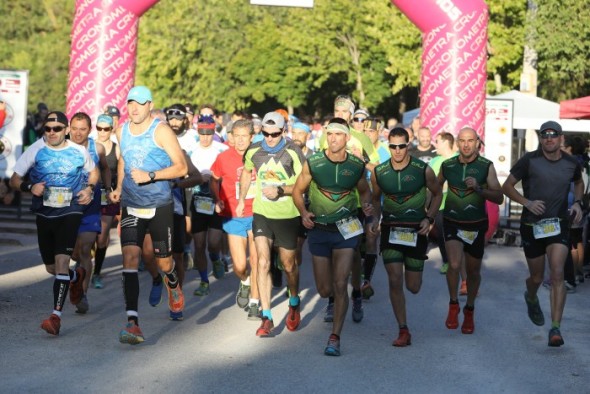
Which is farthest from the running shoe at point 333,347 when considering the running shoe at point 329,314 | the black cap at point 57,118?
the black cap at point 57,118

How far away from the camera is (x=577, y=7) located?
31.8 meters

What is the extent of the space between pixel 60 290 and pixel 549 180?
3977mm

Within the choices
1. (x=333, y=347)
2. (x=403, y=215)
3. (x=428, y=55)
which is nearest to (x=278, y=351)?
(x=333, y=347)

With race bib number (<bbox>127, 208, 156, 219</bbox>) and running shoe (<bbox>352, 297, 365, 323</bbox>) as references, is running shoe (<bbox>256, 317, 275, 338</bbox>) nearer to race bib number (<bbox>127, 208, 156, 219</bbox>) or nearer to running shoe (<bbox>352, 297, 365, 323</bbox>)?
running shoe (<bbox>352, 297, 365, 323</bbox>)

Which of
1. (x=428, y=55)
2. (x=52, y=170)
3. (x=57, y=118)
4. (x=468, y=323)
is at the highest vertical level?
(x=428, y=55)

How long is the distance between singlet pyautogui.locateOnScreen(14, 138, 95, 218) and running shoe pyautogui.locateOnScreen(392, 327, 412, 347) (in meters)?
2.69

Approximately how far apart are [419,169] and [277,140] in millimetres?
1313

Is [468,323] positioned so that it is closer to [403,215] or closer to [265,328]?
[403,215]

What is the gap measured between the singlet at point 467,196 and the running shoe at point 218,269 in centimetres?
377

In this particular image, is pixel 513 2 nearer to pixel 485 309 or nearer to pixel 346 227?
pixel 485 309

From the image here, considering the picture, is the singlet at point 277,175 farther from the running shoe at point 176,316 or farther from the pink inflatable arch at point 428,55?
the pink inflatable arch at point 428,55

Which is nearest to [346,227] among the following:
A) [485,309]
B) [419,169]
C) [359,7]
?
[419,169]

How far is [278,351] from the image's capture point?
9633mm

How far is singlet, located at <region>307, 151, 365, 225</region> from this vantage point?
9.91 meters
